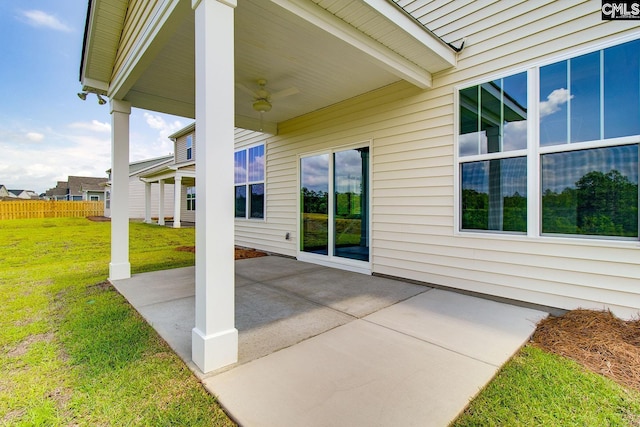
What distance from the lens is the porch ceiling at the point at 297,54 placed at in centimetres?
282

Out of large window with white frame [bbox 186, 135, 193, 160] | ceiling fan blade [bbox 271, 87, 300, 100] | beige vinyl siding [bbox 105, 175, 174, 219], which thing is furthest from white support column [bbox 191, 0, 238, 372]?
beige vinyl siding [bbox 105, 175, 174, 219]

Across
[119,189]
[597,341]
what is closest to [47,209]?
[119,189]

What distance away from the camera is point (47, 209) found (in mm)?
19781

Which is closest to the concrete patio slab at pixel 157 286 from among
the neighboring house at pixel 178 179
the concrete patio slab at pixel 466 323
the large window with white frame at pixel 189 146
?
the concrete patio slab at pixel 466 323

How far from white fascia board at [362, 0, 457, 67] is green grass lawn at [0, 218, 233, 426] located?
3.60 m

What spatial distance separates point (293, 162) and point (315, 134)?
→ 0.90 metres

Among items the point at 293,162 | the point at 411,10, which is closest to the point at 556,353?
the point at 411,10

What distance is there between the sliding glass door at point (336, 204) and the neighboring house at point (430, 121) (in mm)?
55

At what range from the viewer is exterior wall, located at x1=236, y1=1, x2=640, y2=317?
2.96 meters

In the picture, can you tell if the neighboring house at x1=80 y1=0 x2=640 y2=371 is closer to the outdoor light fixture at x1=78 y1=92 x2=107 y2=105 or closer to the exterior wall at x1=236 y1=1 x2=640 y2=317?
the exterior wall at x1=236 y1=1 x2=640 y2=317

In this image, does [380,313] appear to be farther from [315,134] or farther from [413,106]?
[315,134]

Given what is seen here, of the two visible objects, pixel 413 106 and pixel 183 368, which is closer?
pixel 183 368

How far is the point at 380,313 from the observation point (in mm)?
3229

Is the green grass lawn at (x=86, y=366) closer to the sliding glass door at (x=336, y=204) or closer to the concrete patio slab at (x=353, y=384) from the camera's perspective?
the concrete patio slab at (x=353, y=384)
